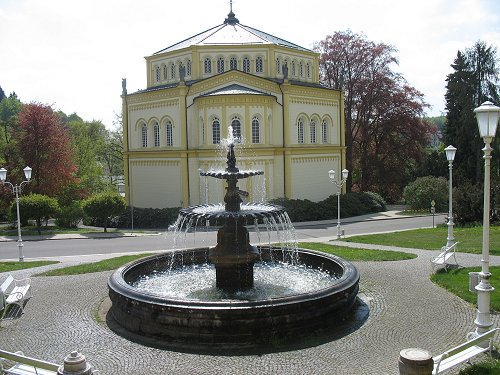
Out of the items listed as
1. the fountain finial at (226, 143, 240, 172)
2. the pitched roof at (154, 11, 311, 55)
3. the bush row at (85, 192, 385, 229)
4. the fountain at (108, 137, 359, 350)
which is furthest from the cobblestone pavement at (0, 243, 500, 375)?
the pitched roof at (154, 11, 311, 55)

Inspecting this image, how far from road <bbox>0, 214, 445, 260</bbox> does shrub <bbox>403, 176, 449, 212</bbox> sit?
15.2 ft

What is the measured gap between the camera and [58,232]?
34.4 meters

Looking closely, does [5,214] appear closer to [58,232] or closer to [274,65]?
[58,232]

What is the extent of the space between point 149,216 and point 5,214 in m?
14.8

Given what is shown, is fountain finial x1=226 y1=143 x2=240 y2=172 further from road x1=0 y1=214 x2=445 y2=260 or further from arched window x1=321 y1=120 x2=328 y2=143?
arched window x1=321 y1=120 x2=328 y2=143

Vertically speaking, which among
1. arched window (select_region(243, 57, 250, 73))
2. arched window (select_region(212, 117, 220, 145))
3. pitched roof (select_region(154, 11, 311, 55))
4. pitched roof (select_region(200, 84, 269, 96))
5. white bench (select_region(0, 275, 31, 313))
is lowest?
white bench (select_region(0, 275, 31, 313))

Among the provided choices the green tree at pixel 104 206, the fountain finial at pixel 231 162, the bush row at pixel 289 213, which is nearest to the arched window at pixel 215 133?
the bush row at pixel 289 213

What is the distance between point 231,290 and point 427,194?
104 ft

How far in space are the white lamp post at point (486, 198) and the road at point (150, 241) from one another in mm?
16676

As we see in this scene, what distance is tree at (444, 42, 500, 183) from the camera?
4250cm

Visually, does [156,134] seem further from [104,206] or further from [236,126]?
[104,206]

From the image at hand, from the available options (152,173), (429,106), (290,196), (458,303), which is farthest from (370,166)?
(458,303)

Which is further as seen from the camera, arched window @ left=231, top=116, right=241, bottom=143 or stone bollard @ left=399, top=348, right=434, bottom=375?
arched window @ left=231, top=116, right=241, bottom=143

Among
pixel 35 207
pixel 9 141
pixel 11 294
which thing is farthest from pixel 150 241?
pixel 9 141
